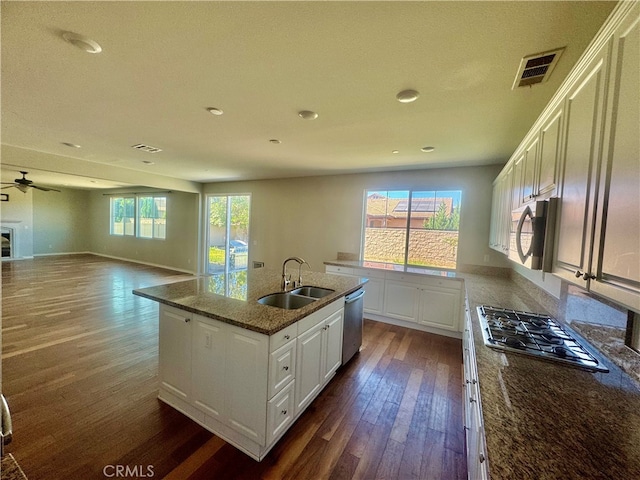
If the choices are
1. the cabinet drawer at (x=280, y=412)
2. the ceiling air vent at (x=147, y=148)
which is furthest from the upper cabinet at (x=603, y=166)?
the ceiling air vent at (x=147, y=148)

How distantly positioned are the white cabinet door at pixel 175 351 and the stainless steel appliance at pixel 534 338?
6.80ft

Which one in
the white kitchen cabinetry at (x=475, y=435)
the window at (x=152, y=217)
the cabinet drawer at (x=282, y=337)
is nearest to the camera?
the white kitchen cabinetry at (x=475, y=435)

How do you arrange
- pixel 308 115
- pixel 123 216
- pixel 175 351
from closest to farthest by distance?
pixel 175 351, pixel 308 115, pixel 123 216

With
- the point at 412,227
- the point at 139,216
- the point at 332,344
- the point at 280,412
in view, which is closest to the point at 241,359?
the point at 280,412

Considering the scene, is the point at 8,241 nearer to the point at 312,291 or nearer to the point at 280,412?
the point at 312,291

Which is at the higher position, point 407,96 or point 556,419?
point 407,96

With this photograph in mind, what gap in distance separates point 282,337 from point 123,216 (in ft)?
32.1

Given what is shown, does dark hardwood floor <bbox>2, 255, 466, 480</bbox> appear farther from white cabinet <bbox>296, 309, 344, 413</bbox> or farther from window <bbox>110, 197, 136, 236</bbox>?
window <bbox>110, 197, 136, 236</bbox>

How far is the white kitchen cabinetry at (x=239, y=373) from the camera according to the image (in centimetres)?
191

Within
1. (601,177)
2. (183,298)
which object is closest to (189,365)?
(183,298)

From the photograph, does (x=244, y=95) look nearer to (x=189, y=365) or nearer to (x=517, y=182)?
(x=189, y=365)

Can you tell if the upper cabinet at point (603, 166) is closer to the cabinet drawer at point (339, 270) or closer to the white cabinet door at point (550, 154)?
the white cabinet door at point (550, 154)

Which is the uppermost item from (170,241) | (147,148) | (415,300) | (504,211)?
(147,148)

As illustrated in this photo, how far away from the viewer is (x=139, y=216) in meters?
8.92
